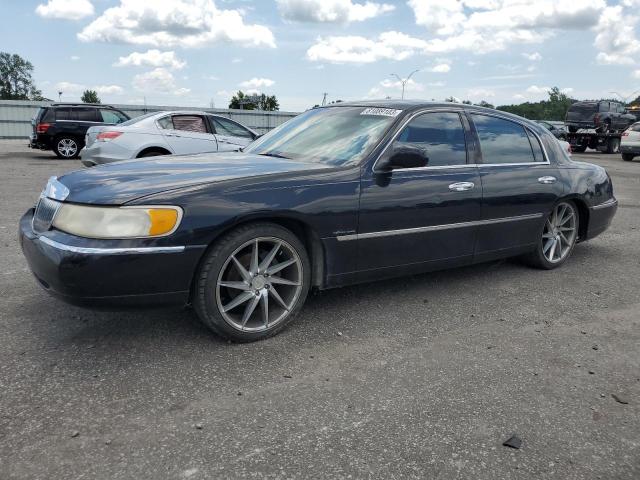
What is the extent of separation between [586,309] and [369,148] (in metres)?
2.03

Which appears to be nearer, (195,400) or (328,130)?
(195,400)

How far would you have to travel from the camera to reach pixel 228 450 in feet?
7.38

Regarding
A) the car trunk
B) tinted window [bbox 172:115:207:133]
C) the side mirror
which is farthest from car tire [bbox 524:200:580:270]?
the car trunk

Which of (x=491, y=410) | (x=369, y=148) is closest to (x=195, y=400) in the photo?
(x=491, y=410)

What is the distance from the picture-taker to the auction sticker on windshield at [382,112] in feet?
13.1

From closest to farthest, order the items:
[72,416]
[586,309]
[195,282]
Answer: [72,416], [195,282], [586,309]

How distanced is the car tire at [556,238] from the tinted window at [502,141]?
0.63m

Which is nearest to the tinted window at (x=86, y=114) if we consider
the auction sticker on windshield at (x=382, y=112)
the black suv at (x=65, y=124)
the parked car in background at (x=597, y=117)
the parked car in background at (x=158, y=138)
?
the black suv at (x=65, y=124)

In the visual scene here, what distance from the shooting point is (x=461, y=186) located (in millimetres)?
4094

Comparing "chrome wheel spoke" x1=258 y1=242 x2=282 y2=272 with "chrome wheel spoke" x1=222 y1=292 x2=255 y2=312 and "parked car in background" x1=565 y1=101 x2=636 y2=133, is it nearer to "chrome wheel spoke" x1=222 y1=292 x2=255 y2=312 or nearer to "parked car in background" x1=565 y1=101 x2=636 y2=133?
"chrome wheel spoke" x1=222 y1=292 x2=255 y2=312

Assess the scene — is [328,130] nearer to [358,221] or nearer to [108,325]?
[358,221]

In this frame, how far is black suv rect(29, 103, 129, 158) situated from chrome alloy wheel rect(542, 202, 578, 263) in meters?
12.8

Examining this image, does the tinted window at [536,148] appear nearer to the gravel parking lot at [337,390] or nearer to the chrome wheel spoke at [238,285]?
the gravel parking lot at [337,390]

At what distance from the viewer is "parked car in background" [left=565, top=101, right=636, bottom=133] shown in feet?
80.8
